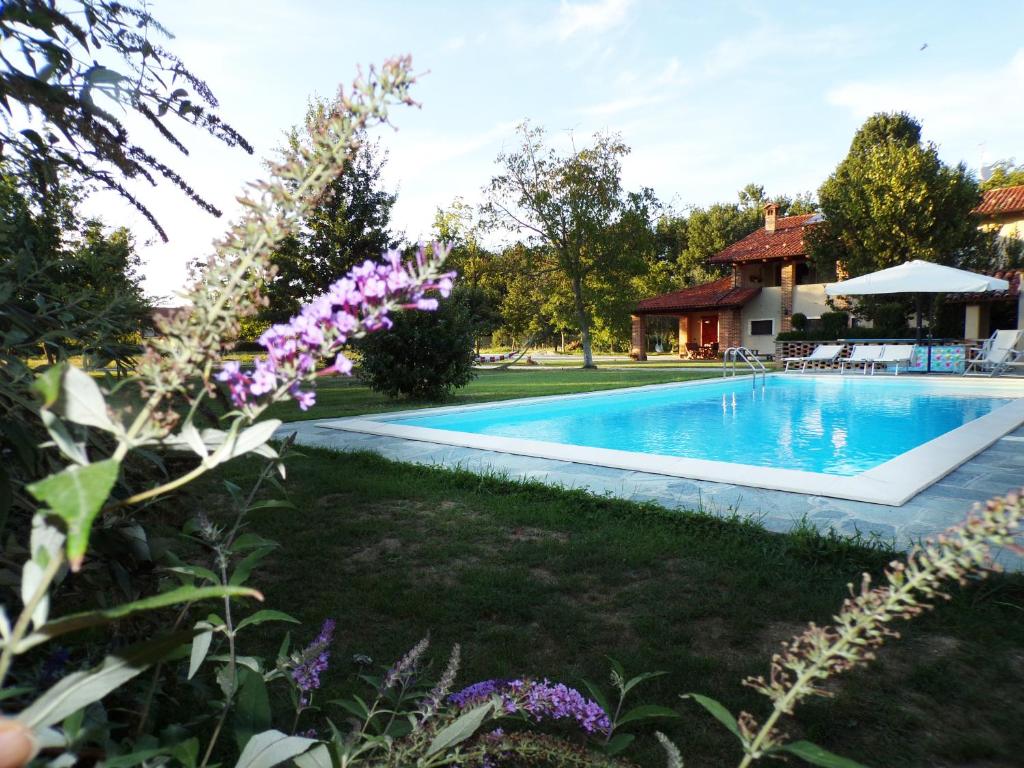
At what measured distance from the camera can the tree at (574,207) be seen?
2617cm

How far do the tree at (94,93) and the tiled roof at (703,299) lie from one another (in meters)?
29.9

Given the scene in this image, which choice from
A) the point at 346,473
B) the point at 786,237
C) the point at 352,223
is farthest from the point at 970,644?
the point at 786,237

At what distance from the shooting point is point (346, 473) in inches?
225

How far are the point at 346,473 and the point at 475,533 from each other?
6.85ft

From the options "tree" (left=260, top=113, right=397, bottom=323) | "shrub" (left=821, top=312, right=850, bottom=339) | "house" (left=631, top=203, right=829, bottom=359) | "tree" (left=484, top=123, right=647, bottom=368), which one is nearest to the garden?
"tree" (left=260, top=113, right=397, bottom=323)

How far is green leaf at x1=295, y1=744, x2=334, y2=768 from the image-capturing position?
979 mm

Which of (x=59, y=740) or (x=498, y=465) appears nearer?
(x=59, y=740)

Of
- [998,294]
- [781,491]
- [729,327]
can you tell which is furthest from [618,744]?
[729,327]

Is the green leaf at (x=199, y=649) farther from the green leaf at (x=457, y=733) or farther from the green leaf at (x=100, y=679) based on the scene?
the green leaf at (x=100, y=679)

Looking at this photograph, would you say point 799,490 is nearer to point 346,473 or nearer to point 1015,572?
point 1015,572

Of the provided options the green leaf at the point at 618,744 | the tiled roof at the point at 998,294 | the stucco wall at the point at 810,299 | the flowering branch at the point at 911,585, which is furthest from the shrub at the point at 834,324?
the flowering branch at the point at 911,585

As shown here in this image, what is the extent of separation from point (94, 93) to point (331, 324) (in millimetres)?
848

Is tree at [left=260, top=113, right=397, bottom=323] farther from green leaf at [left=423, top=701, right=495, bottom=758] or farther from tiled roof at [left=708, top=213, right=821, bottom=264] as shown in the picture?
green leaf at [left=423, top=701, right=495, bottom=758]

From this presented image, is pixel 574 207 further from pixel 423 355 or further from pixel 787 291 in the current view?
pixel 423 355
